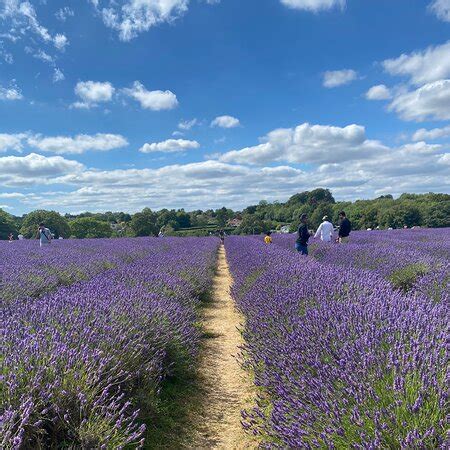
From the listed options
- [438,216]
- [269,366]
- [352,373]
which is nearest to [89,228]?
[438,216]

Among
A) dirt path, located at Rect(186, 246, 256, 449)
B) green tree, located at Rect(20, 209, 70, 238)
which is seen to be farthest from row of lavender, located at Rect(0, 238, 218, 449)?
green tree, located at Rect(20, 209, 70, 238)

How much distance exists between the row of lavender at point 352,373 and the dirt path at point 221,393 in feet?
0.68

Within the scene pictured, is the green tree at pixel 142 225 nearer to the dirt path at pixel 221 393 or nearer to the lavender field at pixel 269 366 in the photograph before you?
the dirt path at pixel 221 393

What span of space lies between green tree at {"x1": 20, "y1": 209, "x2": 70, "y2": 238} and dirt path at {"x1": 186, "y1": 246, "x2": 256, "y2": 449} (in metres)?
45.3

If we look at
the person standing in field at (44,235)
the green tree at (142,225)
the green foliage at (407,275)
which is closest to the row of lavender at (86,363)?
the green foliage at (407,275)

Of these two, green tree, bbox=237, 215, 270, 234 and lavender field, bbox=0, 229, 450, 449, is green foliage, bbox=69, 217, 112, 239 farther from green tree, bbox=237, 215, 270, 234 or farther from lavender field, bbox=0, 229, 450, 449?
lavender field, bbox=0, 229, 450, 449

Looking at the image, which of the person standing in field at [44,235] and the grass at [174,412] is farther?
the person standing in field at [44,235]

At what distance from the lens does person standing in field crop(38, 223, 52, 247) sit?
1027 cm

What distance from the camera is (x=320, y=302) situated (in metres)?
2.81

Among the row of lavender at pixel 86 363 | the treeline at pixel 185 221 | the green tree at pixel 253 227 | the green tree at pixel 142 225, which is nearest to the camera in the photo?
the row of lavender at pixel 86 363

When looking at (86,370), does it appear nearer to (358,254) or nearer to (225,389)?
(225,389)

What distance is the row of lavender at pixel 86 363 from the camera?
62.2 inches

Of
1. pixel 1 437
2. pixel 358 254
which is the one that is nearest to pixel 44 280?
pixel 1 437

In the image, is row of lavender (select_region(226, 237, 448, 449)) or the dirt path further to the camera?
the dirt path
